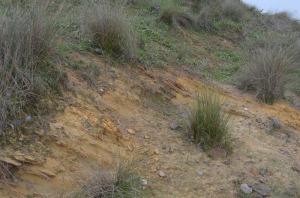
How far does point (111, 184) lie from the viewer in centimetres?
324

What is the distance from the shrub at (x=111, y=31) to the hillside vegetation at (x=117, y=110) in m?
0.01

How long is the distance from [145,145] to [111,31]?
163cm

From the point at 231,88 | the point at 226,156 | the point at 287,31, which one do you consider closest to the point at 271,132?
the point at 226,156

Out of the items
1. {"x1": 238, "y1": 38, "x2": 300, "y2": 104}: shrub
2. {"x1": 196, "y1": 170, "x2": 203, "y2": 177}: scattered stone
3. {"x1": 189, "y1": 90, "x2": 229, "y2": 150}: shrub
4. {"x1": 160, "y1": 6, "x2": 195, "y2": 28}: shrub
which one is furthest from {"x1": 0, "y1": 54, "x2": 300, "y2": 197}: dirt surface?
{"x1": 160, "y1": 6, "x2": 195, "y2": 28}: shrub

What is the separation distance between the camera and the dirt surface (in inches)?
130

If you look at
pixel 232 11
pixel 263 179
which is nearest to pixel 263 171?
pixel 263 179

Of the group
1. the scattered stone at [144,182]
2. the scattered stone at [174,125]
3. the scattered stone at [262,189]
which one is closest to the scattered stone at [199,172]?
the scattered stone at [262,189]

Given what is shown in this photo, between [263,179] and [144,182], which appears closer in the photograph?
[144,182]

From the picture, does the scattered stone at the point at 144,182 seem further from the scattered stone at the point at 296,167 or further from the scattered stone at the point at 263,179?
the scattered stone at the point at 296,167

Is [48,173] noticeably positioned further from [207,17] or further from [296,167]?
[207,17]

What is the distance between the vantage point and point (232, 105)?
229 inches

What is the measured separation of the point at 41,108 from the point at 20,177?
27.0 inches

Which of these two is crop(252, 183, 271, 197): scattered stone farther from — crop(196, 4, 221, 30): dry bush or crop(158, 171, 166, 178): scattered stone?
crop(196, 4, 221, 30): dry bush

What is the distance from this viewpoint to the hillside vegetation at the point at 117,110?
336cm
